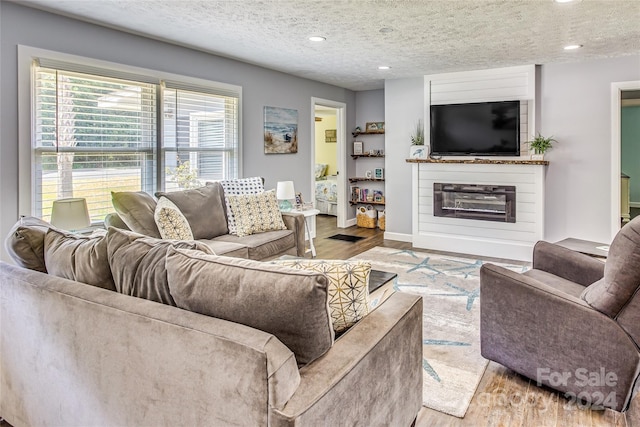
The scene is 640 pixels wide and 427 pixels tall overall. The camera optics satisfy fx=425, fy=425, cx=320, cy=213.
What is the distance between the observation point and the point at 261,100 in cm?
543

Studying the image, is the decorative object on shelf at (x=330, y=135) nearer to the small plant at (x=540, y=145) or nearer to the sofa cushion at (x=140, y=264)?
the small plant at (x=540, y=145)

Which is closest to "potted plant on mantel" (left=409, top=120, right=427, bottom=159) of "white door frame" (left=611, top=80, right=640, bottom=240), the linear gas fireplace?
the linear gas fireplace

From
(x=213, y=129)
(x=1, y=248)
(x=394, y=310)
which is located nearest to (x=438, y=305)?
(x=394, y=310)

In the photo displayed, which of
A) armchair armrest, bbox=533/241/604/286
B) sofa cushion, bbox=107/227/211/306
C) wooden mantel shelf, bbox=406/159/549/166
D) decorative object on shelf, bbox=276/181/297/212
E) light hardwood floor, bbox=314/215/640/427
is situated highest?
wooden mantel shelf, bbox=406/159/549/166

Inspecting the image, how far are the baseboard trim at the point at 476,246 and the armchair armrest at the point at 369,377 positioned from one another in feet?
13.0

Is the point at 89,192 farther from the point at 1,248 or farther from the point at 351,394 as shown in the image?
the point at 351,394

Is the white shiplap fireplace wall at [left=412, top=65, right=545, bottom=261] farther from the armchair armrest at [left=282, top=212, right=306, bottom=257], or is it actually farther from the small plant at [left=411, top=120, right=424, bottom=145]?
the armchair armrest at [left=282, top=212, right=306, bottom=257]

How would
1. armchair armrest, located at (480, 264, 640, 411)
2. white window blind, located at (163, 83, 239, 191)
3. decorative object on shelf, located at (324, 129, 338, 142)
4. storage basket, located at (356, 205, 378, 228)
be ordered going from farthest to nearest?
1. decorative object on shelf, located at (324, 129, 338, 142)
2. storage basket, located at (356, 205, 378, 228)
3. white window blind, located at (163, 83, 239, 191)
4. armchair armrest, located at (480, 264, 640, 411)

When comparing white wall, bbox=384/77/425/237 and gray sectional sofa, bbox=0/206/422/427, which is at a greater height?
white wall, bbox=384/77/425/237

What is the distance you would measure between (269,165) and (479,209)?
2819 millimetres

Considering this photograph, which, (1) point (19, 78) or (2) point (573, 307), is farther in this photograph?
(1) point (19, 78)

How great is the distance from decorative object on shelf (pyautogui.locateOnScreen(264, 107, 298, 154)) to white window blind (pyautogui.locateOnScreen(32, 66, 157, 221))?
5.61 feet

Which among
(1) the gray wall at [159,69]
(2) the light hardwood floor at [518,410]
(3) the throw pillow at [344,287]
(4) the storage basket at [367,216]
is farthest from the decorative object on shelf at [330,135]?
(3) the throw pillow at [344,287]

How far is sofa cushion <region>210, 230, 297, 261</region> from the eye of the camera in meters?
3.75
